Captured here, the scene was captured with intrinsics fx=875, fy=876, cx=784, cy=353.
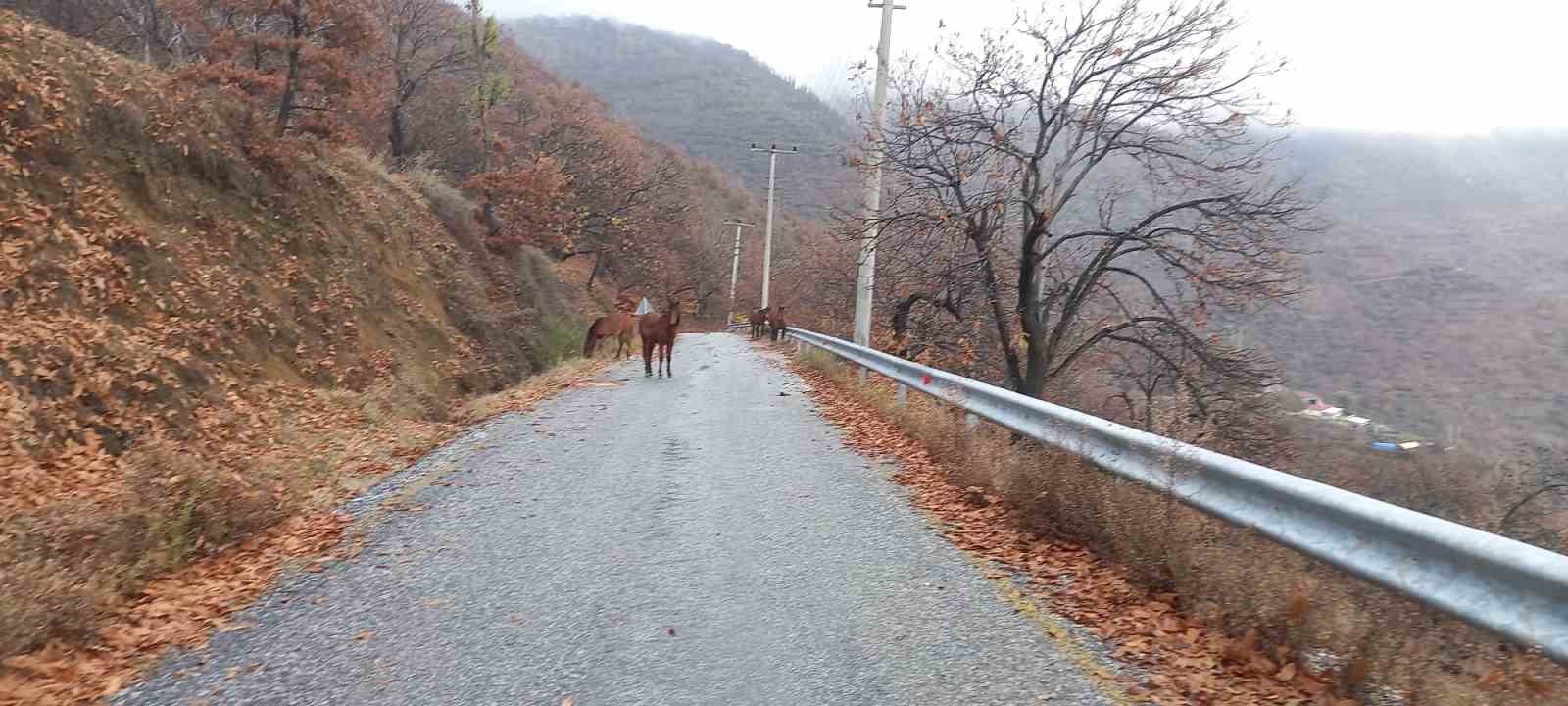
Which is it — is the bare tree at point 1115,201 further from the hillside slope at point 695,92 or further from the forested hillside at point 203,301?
the hillside slope at point 695,92

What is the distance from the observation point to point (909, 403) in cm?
1123

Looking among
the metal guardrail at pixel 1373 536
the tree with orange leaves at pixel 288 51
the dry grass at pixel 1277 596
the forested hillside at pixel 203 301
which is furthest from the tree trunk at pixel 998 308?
the tree with orange leaves at pixel 288 51

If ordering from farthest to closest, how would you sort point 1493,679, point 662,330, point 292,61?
point 662,330, point 292,61, point 1493,679

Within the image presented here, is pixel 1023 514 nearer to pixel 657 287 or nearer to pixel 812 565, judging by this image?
pixel 812 565

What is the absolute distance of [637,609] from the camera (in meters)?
4.24

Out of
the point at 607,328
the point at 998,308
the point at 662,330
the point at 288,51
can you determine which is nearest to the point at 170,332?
the point at 288,51

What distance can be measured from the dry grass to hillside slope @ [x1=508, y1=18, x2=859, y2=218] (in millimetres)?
71202

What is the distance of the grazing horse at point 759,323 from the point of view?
121 feet

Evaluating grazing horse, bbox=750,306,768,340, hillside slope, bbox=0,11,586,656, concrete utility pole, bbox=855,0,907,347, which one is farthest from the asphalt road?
grazing horse, bbox=750,306,768,340

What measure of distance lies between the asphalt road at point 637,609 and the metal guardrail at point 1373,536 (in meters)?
1.17

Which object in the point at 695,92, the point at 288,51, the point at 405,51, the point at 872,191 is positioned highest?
the point at 695,92

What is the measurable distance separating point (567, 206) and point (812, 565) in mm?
32928

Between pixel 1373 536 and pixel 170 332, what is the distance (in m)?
11.4

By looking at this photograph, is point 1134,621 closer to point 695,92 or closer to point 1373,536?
point 1373,536
